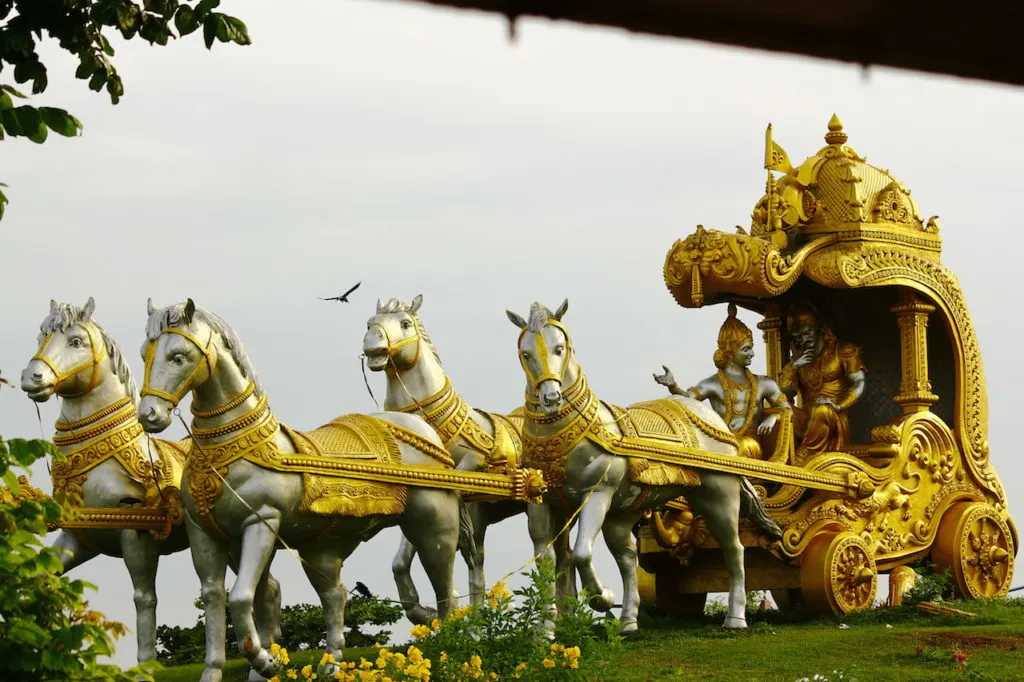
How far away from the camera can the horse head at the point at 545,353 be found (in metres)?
9.24

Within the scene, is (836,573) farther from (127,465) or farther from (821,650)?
(127,465)

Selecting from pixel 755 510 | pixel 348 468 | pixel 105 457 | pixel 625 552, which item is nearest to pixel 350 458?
pixel 348 468

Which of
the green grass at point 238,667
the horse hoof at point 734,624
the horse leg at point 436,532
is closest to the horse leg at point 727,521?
the horse hoof at point 734,624

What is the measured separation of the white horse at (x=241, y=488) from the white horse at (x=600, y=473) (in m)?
1.03

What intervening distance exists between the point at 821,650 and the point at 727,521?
146cm

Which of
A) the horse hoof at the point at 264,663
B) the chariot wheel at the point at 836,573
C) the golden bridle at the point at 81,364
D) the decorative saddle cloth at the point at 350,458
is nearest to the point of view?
the horse hoof at the point at 264,663

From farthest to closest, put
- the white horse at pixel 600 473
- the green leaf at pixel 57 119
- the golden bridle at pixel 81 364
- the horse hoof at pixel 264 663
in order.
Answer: the white horse at pixel 600 473 < the golden bridle at pixel 81 364 < the horse hoof at pixel 264 663 < the green leaf at pixel 57 119

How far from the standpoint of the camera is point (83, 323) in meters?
8.82

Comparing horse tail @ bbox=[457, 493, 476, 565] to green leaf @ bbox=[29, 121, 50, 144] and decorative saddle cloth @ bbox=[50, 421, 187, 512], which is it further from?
green leaf @ bbox=[29, 121, 50, 144]

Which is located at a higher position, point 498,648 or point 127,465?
point 127,465

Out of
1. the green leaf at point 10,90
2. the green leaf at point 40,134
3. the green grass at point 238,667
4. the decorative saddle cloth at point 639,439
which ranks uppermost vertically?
the green leaf at point 10,90

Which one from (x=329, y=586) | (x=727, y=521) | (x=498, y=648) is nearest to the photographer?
(x=498, y=648)

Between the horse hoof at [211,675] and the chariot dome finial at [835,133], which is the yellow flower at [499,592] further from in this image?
the chariot dome finial at [835,133]

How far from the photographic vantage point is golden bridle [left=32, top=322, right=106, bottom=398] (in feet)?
28.2
